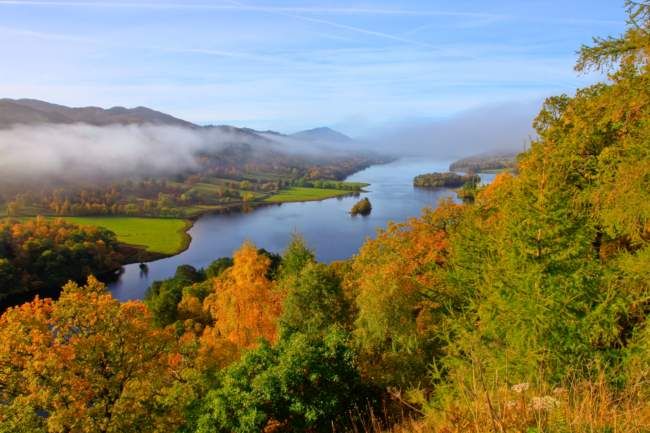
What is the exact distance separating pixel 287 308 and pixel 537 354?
1164cm

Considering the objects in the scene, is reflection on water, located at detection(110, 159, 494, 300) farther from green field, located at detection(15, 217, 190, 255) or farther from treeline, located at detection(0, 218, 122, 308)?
treeline, located at detection(0, 218, 122, 308)

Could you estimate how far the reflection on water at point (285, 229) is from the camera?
64.2 metres

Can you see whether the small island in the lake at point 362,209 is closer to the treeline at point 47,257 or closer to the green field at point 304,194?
the green field at point 304,194

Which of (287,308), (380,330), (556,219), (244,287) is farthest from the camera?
(244,287)

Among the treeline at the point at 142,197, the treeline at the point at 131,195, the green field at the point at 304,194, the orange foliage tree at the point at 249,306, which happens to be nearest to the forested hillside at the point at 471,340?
the orange foliage tree at the point at 249,306

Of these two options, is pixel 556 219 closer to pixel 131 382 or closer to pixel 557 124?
pixel 557 124

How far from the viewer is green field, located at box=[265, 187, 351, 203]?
5285 inches

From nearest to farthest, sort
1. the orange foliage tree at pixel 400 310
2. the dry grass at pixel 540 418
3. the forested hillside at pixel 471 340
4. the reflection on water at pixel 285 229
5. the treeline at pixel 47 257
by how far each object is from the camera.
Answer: the dry grass at pixel 540 418, the forested hillside at pixel 471 340, the orange foliage tree at pixel 400 310, the treeline at pixel 47 257, the reflection on water at pixel 285 229

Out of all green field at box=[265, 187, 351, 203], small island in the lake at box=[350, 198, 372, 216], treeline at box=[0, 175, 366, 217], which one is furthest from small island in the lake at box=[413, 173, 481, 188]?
small island in the lake at box=[350, 198, 372, 216]

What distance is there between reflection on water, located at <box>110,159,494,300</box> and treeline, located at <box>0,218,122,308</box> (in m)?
5.09

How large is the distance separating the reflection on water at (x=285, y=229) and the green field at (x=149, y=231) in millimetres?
2942

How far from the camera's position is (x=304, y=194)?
14412cm

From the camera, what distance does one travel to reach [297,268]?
24.4 m

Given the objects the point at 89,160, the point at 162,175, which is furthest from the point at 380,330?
the point at 89,160
